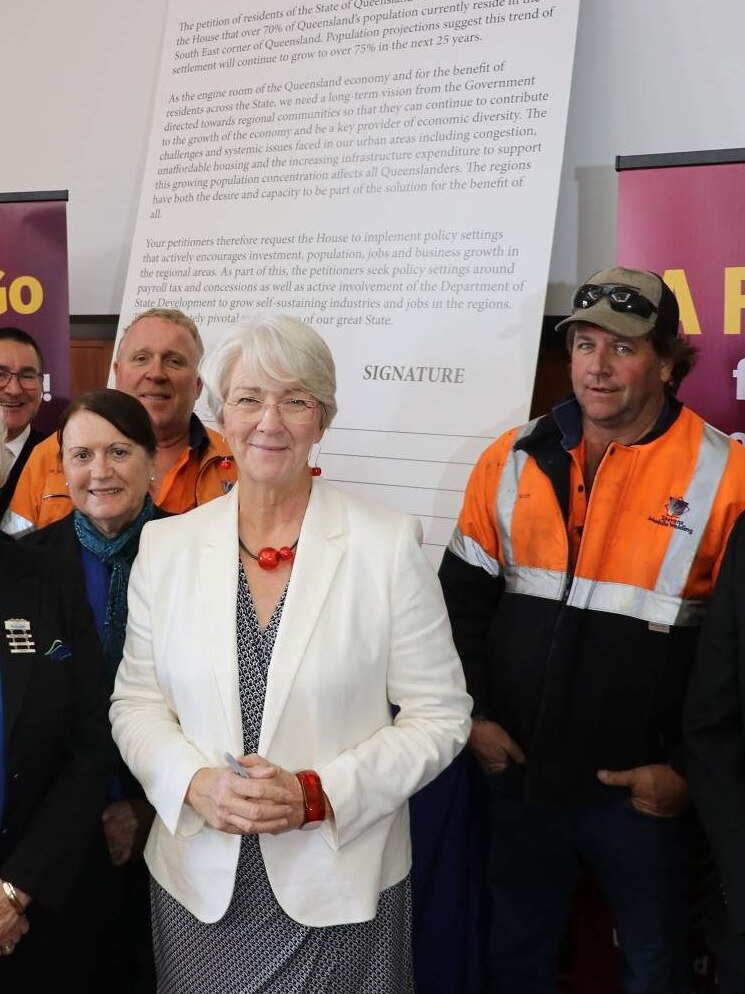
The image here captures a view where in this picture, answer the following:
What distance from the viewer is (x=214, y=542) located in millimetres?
1722

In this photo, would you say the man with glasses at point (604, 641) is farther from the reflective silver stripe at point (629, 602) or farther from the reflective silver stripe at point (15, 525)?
the reflective silver stripe at point (15, 525)

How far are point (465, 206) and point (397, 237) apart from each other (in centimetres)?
28

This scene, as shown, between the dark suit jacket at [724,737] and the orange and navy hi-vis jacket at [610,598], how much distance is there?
27 centimetres

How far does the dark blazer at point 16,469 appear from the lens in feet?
9.85

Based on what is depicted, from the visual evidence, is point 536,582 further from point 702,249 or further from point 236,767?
point 702,249

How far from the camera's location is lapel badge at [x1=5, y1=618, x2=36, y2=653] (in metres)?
1.66

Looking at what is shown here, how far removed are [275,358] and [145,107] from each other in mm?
3414

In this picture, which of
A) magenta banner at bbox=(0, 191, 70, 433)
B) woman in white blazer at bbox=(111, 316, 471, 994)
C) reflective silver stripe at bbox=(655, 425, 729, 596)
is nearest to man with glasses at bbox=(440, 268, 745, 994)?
reflective silver stripe at bbox=(655, 425, 729, 596)

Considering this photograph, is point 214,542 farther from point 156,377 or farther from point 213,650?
point 156,377

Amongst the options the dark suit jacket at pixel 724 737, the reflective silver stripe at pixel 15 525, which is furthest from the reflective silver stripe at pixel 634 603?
the reflective silver stripe at pixel 15 525

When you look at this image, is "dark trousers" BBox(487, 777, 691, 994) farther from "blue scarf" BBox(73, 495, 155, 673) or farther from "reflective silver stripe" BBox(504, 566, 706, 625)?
"blue scarf" BBox(73, 495, 155, 673)

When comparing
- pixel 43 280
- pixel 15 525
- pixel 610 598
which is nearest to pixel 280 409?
pixel 610 598

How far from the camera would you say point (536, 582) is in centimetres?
215

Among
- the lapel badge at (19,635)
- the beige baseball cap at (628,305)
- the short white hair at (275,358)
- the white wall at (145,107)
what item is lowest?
the lapel badge at (19,635)
